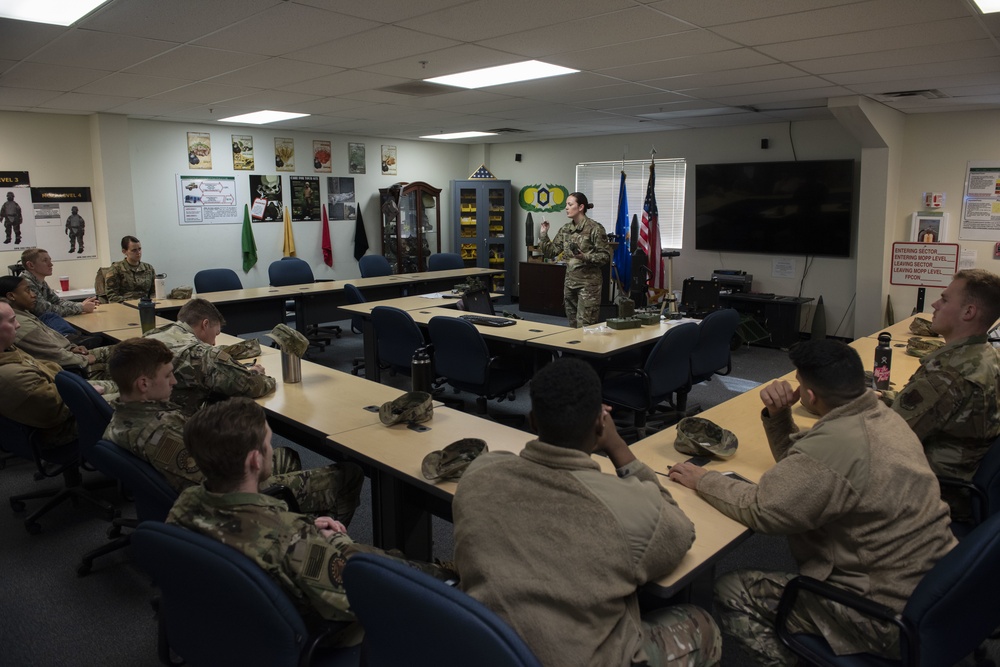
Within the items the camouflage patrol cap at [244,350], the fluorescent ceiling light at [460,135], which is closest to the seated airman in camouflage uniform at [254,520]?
the camouflage patrol cap at [244,350]

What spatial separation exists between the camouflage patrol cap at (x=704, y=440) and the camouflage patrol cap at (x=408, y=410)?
0.99 m

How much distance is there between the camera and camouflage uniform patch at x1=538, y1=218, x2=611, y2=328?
682 cm

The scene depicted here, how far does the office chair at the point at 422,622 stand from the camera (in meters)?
1.10

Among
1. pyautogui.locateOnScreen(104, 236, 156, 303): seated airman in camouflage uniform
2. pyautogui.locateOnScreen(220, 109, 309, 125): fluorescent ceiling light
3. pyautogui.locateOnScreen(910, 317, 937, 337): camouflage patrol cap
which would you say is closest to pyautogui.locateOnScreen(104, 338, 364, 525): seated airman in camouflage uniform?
pyautogui.locateOnScreen(910, 317, 937, 337): camouflage patrol cap

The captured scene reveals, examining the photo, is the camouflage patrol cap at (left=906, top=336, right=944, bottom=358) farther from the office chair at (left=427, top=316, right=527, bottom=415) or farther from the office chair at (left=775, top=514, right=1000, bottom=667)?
the office chair at (left=775, top=514, right=1000, bottom=667)

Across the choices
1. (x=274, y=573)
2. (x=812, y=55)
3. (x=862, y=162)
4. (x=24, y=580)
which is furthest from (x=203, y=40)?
(x=862, y=162)

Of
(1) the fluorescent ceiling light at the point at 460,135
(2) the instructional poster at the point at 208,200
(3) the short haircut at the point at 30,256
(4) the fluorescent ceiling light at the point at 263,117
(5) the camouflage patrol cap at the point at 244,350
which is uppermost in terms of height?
(1) the fluorescent ceiling light at the point at 460,135

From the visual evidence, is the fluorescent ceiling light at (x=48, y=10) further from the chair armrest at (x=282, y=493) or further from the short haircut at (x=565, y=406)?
the short haircut at (x=565, y=406)

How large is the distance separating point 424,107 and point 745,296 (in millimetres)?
4170

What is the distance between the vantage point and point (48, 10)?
10.7 feet

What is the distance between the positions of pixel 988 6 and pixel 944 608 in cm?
308

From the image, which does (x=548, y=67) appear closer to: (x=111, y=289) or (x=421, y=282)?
(x=421, y=282)

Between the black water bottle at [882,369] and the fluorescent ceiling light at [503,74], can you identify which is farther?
the fluorescent ceiling light at [503,74]

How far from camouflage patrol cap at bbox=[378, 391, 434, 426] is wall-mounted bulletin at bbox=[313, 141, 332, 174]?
696 centimetres
